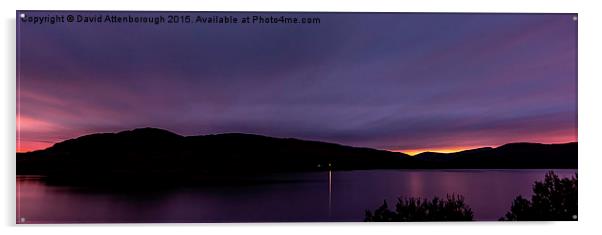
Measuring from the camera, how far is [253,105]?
281 centimetres

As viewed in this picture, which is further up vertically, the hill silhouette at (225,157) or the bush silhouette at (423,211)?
the hill silhouette at (225,157)

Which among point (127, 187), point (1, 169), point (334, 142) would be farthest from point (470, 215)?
point (1, 169)

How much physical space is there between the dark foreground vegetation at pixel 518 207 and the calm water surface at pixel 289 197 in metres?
0.03

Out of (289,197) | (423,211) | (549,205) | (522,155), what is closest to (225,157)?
(289,197)

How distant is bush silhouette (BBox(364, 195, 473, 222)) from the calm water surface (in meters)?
0.03

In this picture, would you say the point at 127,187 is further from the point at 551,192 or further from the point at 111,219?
the point at 551,192

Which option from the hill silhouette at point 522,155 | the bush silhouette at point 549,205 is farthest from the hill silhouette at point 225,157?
the bush silhouette at point 549,205

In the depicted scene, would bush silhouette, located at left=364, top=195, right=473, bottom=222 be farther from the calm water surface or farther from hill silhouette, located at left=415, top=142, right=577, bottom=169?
hill silhouette, located at left=415, top=142, right=577, bottom=169

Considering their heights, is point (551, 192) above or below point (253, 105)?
below

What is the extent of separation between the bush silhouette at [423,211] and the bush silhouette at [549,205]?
218 millimetres

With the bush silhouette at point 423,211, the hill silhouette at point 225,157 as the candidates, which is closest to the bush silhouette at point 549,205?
the hill silhouette at point 225,157

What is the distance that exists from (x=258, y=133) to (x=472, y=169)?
988 mm

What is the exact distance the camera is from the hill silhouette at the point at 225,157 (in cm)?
278
